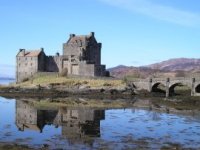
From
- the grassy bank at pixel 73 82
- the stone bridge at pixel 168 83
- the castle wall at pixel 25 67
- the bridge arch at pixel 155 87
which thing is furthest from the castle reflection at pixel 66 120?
the castle wall at pixel 25 67

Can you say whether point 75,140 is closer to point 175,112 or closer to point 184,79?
point 175,112

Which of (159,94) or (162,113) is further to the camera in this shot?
(159,94)

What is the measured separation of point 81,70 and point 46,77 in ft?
19.7

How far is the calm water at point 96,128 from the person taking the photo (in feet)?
78.4

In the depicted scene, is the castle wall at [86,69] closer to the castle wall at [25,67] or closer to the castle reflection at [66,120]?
the castle wall at [25,67]

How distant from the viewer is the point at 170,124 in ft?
106

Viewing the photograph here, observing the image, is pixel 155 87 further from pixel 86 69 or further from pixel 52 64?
pixel 52 64

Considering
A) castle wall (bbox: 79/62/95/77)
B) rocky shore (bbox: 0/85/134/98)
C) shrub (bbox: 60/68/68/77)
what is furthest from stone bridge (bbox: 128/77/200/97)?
shrub (bbox: 60/68/68/77)

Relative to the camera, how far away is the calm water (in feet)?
78.4

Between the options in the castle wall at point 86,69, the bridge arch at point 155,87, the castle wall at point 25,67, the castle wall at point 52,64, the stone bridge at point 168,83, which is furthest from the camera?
the castle wall at point 25,67

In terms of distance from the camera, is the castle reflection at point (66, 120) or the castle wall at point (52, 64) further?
the castle wall at point (52, 64)

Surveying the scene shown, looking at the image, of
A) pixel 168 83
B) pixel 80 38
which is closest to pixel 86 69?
pixel 80 38

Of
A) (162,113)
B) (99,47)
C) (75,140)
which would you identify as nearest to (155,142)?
(75,140)

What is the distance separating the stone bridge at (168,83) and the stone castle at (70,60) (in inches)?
302
